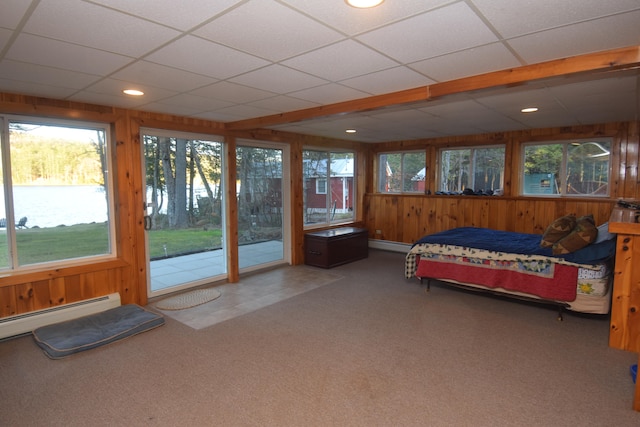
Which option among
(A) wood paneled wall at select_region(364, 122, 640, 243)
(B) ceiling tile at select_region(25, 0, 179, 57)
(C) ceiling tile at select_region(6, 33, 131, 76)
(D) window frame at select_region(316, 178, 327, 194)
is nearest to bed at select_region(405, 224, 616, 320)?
(A) wood paneled wall at select_region(364, 122, 640, 243)

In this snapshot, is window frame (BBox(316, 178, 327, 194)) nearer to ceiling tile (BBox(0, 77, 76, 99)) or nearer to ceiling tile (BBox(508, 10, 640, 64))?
ceiling tile (BBox(0, 77, 76, 99))

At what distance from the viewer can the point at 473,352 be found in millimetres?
2941

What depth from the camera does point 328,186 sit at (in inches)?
265

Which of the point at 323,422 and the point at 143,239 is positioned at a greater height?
the point at 143,239

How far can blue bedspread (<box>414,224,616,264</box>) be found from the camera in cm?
338

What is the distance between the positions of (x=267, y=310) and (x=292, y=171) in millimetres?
2643

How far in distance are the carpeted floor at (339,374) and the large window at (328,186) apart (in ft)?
9.69

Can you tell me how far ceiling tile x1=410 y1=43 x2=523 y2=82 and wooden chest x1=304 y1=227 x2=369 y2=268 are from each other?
11.5 feet

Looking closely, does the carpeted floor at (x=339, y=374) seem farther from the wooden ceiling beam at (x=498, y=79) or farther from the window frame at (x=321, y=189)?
the window frame at (x=321, y=189)

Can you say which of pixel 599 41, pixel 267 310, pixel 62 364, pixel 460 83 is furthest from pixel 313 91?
pixel 62 364

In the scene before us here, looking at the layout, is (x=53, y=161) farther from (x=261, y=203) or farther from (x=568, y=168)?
(x=568, y=168)

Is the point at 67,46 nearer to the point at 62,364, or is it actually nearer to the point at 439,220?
the point at 62,364

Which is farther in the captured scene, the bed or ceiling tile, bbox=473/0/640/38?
the bed

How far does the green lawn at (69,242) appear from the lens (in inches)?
135
